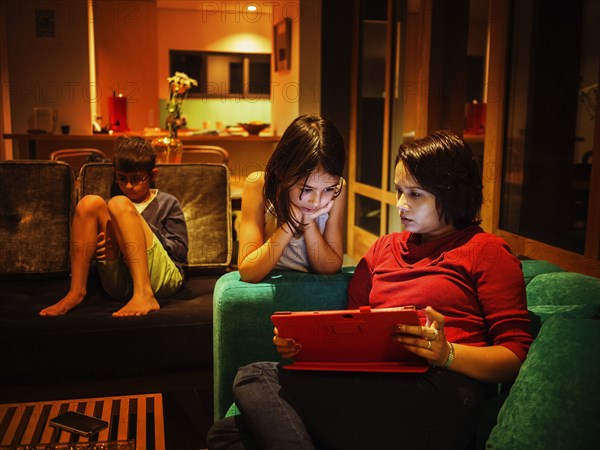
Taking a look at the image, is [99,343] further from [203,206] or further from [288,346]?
[288,346]

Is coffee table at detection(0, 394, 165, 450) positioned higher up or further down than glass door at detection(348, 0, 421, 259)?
further down

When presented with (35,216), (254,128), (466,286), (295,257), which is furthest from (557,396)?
(254,128)

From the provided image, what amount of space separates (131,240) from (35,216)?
634 mm

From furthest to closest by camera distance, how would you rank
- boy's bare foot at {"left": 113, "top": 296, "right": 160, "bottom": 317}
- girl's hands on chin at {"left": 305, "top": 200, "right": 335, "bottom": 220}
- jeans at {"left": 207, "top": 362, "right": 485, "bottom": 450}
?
boy's bare foot at {"left": 113, "top": 296, "right": 160, "bottom": 317} < girl's hands on chin at {"left": 305, "top": 200, "right": 335, "bottom": 220} < jeans at {"left": 207, "top": 362, "right": 485, "bottom": 450}

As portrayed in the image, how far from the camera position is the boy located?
2.36m

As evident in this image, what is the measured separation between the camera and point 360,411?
4.31 feet

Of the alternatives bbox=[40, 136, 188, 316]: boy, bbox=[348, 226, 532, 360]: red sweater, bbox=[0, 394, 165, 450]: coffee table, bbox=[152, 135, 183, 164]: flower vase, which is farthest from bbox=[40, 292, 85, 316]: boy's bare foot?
bbox=[152, 135, 183, 164]: flower vase

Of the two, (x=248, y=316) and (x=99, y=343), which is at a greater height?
(x=248, y=316)

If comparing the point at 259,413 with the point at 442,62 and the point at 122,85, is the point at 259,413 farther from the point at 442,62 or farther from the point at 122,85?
the point at 122,85

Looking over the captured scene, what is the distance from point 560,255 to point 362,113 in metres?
2.93

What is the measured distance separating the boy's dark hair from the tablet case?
144 cm

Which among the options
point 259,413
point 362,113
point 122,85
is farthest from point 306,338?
point 122,85

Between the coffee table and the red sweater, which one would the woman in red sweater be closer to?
the red sweater

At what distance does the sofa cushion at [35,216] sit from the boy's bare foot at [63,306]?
1.33ft
